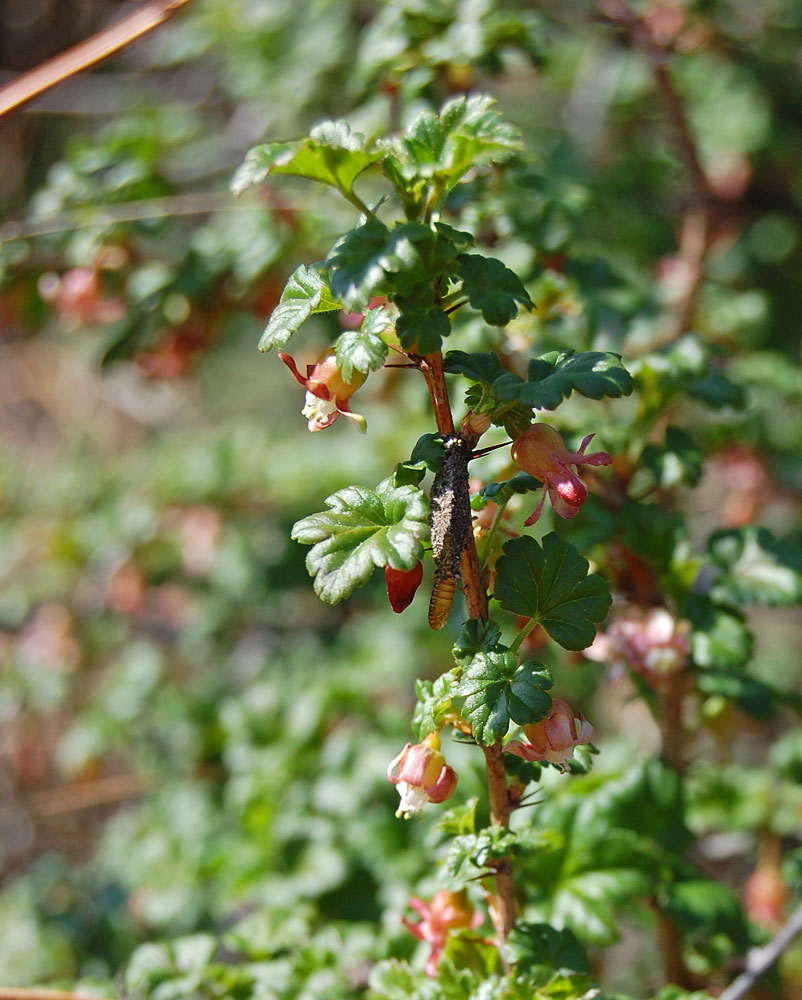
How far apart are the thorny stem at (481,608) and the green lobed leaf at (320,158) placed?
0.16 meters

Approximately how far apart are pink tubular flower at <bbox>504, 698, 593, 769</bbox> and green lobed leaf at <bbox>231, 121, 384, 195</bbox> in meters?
0.46

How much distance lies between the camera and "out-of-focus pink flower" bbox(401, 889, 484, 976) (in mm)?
1007

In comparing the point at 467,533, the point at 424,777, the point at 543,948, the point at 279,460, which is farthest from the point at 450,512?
the point at 279,460

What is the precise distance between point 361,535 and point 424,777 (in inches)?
9.1

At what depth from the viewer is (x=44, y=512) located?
97.8 inches

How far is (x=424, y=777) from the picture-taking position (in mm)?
844

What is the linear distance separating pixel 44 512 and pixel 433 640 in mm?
1063

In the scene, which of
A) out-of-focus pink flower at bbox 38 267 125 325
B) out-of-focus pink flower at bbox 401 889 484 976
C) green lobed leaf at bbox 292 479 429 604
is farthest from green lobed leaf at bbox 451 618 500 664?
out-of-focus pink flower at bbox 38 267 125 325

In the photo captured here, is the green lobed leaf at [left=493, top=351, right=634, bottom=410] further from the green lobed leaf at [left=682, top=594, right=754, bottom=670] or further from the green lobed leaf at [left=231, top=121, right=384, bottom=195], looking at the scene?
the green lobed leaf at [left=682, top=594, right=754, bottom=670]

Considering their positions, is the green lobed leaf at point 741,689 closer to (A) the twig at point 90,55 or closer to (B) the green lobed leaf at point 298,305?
(B) the green lobed leaf at point 298,305

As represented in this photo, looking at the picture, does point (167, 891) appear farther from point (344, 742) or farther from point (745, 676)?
point (745, 676)

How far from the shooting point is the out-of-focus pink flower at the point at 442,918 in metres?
1.01

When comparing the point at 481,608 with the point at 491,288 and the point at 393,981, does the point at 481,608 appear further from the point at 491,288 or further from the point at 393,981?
the point at 393,981

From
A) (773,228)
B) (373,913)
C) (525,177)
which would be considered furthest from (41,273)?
(773,228)
